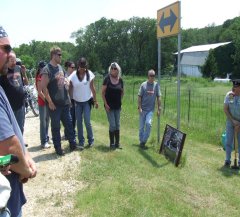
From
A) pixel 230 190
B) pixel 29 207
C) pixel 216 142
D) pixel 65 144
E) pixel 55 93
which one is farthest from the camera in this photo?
pixel 216 142

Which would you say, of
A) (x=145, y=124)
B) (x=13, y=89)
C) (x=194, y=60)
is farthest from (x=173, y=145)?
(x=194, y=60)

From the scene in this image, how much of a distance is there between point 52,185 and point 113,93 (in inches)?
114

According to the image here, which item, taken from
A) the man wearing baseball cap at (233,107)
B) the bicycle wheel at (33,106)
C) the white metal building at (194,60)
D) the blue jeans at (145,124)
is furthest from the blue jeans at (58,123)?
the white metal building at (194,60)

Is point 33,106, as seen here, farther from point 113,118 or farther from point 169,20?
point 169,20

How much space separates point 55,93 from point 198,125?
746cm

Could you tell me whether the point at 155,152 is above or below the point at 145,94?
below

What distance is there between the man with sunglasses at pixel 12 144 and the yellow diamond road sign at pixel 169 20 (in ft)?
18.5

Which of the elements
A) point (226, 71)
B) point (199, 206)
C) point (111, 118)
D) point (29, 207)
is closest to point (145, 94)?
point (111, 118)

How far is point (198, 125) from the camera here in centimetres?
1364

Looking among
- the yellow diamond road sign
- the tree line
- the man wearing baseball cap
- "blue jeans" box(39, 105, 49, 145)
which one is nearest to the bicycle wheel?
"blue jeans" box(39, 105, 49, 145)

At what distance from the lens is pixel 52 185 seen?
579cm

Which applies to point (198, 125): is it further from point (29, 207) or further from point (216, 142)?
point (29, 207)

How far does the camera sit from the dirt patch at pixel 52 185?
5.00 metres

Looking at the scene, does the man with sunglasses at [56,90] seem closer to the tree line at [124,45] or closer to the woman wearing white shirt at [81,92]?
the woman wearing white shirt at [81,92]
